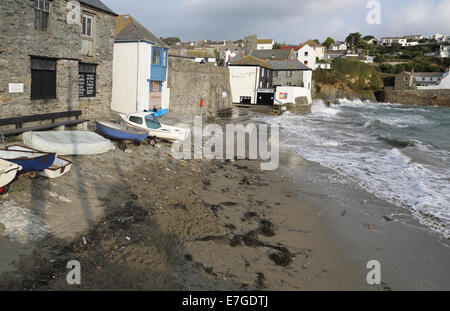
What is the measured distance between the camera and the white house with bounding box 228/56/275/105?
4416 cm

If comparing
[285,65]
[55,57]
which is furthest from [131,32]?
[285,65]

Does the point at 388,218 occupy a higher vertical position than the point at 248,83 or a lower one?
lower

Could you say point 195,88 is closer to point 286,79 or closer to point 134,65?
point 134,65

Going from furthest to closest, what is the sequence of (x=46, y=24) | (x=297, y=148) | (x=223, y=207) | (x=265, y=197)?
(x=297, y=148) → (x=46, y=24) → (x=265, y=197) → (x=223, y=207)

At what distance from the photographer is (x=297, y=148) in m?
21.5

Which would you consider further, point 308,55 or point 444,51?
point 444,51

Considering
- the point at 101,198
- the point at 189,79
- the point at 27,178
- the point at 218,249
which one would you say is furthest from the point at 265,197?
the point at 189,79

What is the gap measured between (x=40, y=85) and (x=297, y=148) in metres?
15.6

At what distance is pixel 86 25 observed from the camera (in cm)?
1712

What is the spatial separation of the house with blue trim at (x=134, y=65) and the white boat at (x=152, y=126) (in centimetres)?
646

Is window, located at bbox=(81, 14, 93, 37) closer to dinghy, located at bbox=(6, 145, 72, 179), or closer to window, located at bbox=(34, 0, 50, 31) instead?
window, located at bbox=(34, 0, 50, 31)

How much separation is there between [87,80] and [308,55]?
224 ft
